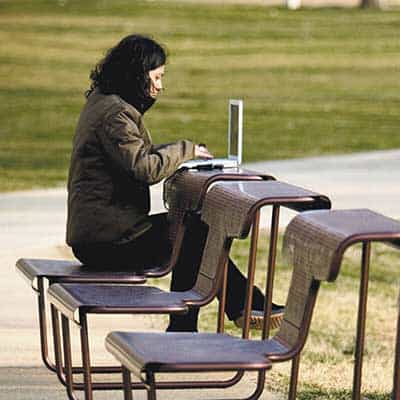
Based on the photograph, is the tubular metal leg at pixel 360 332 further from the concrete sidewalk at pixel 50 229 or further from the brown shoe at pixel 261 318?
the concrete sidewalk at pixel 50 229

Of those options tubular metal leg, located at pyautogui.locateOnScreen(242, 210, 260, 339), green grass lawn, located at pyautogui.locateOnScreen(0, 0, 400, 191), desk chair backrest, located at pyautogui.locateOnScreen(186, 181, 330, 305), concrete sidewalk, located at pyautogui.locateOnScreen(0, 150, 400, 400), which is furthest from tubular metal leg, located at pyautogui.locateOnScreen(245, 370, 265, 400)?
green grass lawn, located at pyautogui.locateOnScreen(0, 0, 400, 191)

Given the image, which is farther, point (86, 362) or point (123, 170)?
point (123, 170)

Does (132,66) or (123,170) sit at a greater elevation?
(132,66)

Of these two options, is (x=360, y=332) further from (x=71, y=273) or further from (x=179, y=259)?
(x=179, y=259)

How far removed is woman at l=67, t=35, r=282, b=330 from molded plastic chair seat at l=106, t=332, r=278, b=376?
140 cm

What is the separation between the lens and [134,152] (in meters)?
6.26

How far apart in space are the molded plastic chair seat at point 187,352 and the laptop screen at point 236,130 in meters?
1.77

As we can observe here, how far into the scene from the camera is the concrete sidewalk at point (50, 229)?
6789mm

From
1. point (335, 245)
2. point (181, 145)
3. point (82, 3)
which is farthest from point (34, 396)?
point (82, 3)

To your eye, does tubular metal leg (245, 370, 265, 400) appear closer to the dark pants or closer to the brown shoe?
the brown shoe

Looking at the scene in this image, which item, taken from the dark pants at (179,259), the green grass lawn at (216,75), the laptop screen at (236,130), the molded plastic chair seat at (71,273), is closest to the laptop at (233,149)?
the laptop screen at (236,130)

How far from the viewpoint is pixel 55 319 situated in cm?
624

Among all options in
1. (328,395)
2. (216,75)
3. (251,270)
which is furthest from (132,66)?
(216,75)

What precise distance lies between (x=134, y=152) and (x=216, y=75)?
24703 millimetres
